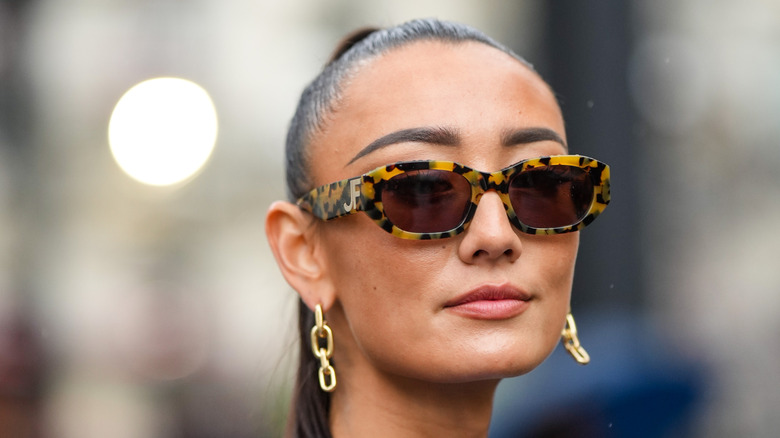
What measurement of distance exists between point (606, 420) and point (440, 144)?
4.18 metres

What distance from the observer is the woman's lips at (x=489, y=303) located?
2553mm

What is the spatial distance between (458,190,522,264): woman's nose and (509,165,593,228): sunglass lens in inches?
2.6

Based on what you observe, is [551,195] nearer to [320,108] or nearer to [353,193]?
[353,193]

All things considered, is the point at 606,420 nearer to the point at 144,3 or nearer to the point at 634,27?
the point at 634,27

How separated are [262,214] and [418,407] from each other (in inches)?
362

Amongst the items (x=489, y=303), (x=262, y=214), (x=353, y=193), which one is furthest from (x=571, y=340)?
(x=262, y=214)

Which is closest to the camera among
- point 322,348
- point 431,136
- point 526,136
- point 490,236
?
point 490,236

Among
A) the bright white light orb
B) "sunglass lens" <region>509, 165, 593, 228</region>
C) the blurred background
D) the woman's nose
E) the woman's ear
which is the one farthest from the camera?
the bright white light orb

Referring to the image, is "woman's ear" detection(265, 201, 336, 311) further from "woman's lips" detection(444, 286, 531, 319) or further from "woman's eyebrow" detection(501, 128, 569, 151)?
"woman's eyebrow" detection(501, 128, 569, 151)

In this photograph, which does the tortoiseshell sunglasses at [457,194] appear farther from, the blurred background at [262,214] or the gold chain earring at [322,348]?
the blurred background at [262,214]

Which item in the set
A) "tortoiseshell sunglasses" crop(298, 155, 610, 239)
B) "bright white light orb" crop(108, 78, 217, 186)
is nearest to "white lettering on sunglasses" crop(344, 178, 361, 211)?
"tortoiseshell sunglasses" crop(298, 155, 610, 239)

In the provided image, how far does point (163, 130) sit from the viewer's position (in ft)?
28.5

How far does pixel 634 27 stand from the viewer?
870 centimetres

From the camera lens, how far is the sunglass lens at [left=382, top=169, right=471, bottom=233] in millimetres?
2578
